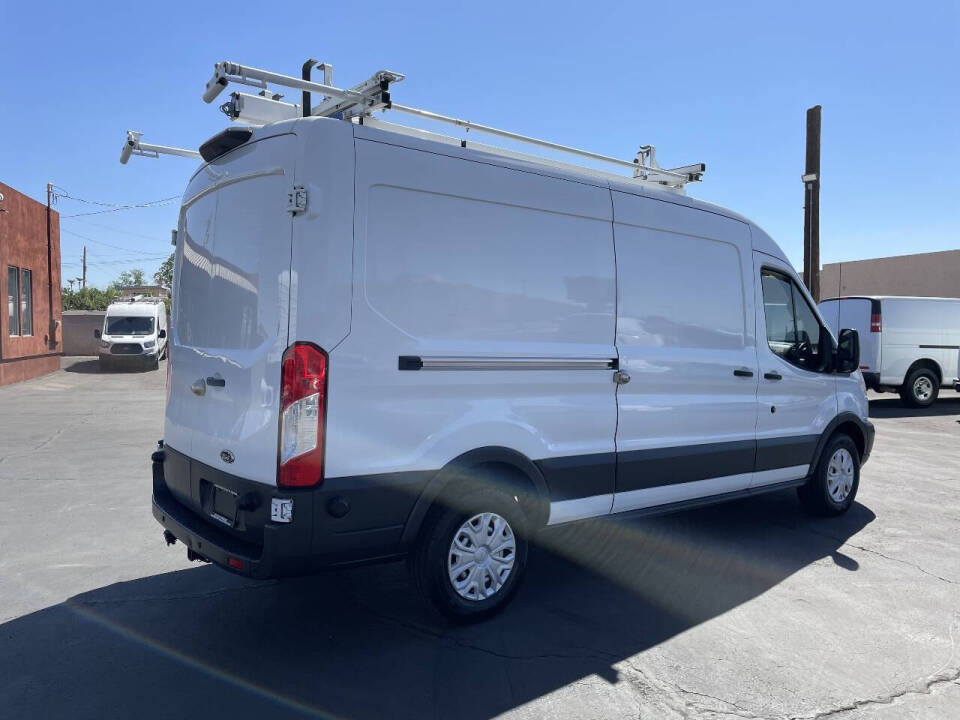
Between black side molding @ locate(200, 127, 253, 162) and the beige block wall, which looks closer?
→ black side molding @ locate(200, 127, 253, 162)

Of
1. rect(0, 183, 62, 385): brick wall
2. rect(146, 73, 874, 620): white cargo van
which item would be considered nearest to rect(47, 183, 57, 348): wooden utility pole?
rect(0, 183, 62, 385): brick wall

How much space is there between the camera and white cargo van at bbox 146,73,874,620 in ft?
11.0

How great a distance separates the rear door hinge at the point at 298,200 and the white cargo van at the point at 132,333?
22.5 metres

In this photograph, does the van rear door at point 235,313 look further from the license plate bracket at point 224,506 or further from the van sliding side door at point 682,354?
the van sliding side door at point 682,354

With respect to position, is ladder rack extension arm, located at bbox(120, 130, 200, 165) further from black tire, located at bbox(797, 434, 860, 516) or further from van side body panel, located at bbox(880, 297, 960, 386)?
van side body panel, located at bbox(880, 297, 960, 386)

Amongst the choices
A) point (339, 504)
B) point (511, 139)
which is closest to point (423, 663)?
point (339, 504)

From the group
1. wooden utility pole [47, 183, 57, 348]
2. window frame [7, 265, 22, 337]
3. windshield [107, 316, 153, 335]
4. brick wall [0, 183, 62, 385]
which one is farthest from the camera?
windshield [107, 316, 153, 335]

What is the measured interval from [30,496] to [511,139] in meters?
5.38

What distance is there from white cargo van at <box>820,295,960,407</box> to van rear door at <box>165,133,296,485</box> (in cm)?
1306

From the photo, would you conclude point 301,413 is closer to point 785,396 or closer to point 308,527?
point 308,527

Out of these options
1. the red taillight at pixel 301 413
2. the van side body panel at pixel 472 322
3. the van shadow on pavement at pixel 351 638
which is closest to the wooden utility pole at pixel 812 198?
the van shadow on pavement at pixel 351 638

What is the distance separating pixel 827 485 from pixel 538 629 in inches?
134

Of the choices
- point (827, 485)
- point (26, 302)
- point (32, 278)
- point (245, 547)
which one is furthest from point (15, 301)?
point (827, 485)

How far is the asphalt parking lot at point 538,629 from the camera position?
10.4ft
